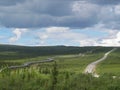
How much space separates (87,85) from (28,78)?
33.4 meters

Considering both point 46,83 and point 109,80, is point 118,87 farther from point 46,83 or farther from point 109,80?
point 46,83

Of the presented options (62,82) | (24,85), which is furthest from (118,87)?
(24,85)

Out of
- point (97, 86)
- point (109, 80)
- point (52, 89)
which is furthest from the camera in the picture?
point (109, 80)

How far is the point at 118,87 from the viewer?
174 meters

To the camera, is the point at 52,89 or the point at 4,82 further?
the point at 4,82

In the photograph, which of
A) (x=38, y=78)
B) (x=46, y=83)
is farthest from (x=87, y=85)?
(x=38, y=78)

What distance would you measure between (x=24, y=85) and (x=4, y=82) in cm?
935

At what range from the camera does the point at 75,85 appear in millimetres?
175750

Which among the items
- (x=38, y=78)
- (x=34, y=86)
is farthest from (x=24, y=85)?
(x=38, y=78)

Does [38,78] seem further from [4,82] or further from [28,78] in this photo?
[4,82]

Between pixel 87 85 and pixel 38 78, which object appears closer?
pixel 87 85

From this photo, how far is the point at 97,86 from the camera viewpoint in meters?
173

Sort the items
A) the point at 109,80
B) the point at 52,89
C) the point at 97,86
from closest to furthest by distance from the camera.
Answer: the point at 52,89 → the point at 97,86 → the point at 109,80

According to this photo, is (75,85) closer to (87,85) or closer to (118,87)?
(87,85)
